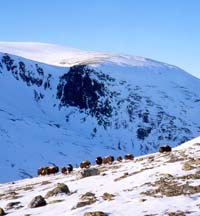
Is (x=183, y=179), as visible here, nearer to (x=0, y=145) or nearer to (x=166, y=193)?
(x=166, y=193)

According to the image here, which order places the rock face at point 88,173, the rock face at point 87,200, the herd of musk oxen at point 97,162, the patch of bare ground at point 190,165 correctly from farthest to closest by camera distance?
the herd of musk oxen at point 97,162 → the rock face at point 88,173 → the patch of bare ground at point 190,165 → the rock face at point 87,200

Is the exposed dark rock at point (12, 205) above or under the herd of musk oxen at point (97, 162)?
above

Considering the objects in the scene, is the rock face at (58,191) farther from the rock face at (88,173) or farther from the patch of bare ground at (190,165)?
the rock face at (88,173)

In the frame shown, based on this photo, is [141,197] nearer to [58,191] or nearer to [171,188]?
[171,188]

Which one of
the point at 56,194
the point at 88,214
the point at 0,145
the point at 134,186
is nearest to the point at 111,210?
the point at 88,214

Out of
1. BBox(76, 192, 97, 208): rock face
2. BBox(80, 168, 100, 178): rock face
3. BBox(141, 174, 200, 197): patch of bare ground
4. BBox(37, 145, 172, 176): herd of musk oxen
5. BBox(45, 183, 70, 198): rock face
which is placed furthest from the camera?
BBox(37, 145, 172, 176): herd of musk oxen

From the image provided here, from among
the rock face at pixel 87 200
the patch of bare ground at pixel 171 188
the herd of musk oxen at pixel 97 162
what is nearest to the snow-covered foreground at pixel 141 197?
the patch of bare ground at pixel 171 188

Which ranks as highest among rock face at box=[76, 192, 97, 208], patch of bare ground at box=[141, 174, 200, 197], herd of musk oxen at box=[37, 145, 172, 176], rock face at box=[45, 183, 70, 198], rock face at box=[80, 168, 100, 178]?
patch of bare ground at box=[141, 174, 200, 197]

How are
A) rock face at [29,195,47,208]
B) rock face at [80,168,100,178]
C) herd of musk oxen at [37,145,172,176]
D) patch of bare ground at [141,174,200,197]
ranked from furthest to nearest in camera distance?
1. herd of musk oxen at [37,145,172,176]
2. rock face at [80,168,100,178]
3. rock face at [29,195,47,208]
4. patch of bare ground at [141,174,200,197]

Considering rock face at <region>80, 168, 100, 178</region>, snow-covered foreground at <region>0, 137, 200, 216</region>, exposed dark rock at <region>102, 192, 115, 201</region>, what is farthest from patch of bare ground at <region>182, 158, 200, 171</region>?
rock face at <region>80, 168, 100, 178</region>

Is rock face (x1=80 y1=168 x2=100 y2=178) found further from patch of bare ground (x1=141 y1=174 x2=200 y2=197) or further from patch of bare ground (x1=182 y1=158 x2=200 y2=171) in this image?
patch of bare ground (x1=141 y1=174 x2=200 y2=197)

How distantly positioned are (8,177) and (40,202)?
432ft

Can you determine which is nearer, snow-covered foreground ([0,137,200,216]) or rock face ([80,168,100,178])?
snow-covered foreground ([0,137,200,216])

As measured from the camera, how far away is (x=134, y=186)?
23406 millimetres
